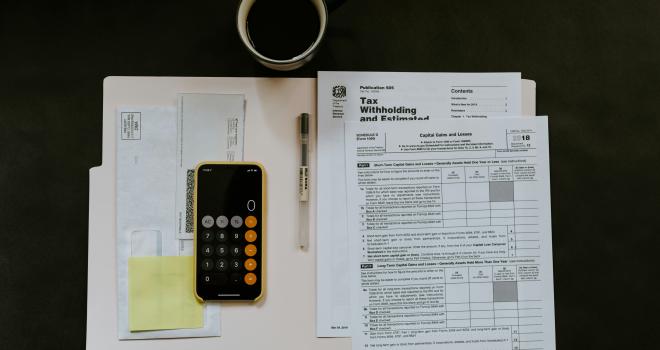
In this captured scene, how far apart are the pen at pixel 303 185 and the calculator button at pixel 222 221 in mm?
88

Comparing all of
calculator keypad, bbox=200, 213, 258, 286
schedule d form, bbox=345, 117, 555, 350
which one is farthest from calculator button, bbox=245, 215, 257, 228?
schedule d form, bbox=345, 117, 555, 350

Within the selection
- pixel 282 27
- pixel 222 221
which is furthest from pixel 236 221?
pixel 282 27

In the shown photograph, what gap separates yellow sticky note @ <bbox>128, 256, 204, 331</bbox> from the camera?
0.54 m

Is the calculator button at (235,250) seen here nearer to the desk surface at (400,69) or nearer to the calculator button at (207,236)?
the calculator button at (207,236)

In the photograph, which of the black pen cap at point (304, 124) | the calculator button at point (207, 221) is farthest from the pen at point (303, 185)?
the calculator button at point (207, 221)

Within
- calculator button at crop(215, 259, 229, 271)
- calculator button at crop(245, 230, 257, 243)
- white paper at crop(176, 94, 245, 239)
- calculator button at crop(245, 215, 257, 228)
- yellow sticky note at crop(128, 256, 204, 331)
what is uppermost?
white paper at crop(176, 94, 245, 239)

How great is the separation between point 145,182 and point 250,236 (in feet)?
0.46

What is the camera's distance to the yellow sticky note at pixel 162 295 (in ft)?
1.77

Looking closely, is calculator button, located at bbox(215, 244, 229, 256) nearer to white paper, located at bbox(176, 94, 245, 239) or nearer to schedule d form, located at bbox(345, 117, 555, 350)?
white paper, located at bbox(176, 94, 245, 239)

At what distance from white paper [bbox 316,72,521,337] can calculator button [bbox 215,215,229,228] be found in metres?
0.11

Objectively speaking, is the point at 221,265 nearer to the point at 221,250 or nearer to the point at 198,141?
the point at 221,250

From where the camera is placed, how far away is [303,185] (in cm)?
55

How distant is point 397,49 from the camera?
56 cm

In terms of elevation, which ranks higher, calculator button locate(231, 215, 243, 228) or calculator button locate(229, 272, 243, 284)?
calculator button locate(231, 215, 243, 228)
